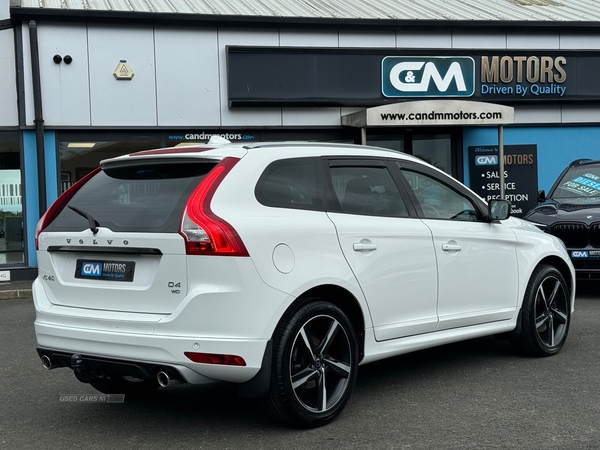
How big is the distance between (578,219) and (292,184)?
5975 mm

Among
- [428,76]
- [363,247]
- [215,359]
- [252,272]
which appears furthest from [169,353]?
[428,76]

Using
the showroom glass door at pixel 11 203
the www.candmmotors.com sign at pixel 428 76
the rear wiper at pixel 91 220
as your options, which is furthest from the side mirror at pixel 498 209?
the showroom glass door at pixel 11 203

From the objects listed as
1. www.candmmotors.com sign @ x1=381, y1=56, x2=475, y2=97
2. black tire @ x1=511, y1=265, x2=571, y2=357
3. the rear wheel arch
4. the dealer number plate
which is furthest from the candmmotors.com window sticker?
the dealer number plate

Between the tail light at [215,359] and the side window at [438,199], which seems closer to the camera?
the tail light at [215,359]

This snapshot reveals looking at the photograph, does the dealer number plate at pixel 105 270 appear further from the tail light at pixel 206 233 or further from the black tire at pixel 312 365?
the black tire at pixel 312 365

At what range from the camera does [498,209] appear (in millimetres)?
6090

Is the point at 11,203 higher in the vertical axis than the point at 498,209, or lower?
lower

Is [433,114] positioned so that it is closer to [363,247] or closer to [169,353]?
[363,247]

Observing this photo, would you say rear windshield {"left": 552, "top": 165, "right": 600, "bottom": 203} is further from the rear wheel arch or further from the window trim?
the rear wheel arch

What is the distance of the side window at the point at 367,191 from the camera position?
5179 millimetres

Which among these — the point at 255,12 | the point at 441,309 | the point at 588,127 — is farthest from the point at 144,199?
the point at 588,127

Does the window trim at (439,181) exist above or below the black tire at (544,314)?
above

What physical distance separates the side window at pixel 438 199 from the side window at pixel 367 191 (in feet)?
0.75

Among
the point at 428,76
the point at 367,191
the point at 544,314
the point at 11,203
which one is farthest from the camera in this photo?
the point at 428,76
